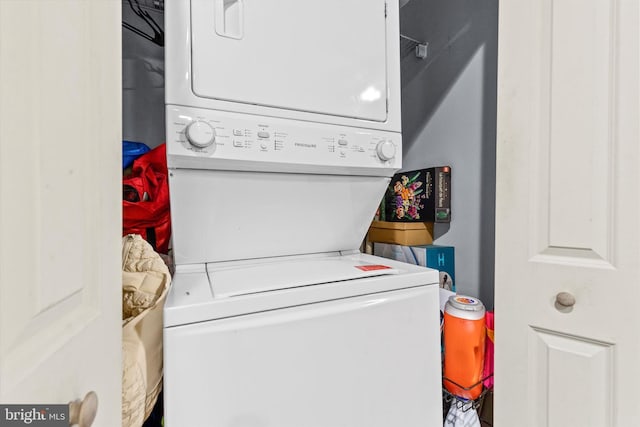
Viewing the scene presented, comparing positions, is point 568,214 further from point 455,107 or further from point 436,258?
point 455,107

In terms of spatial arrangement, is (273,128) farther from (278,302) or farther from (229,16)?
(278,302)

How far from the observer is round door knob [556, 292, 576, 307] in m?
0.91

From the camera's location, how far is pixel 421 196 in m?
1.69

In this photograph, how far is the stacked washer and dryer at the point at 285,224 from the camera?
0.72 metres

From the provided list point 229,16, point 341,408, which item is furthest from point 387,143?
point 341,408
